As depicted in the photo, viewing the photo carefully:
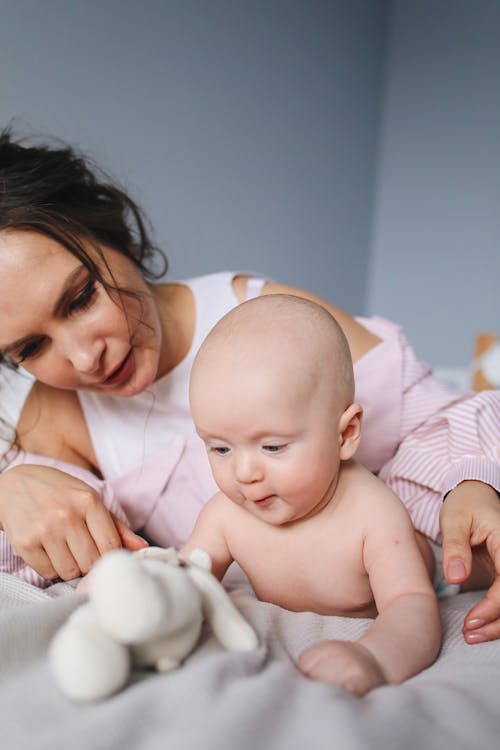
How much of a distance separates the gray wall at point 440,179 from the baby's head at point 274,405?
6.73 ft

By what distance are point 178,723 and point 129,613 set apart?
0.08 meters

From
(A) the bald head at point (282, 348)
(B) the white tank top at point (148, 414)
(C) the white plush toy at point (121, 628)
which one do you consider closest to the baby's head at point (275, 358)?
(A) the bald head at point (282, 348)

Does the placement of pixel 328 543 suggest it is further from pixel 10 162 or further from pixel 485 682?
pixel 10 162

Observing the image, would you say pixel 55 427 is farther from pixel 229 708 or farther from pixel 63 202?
pixel 229 708

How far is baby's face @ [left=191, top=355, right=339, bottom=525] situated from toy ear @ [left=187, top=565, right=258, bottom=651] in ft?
0.45

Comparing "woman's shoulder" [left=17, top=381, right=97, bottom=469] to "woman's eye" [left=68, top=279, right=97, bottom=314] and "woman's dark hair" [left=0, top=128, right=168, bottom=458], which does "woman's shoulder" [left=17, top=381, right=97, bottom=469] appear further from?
"woman's eye" [left=68, top=279, right=97, bottom=314]

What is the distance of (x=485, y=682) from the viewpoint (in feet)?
2.01

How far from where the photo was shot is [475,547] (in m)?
0.85

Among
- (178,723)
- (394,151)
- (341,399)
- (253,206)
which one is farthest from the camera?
(394,151)

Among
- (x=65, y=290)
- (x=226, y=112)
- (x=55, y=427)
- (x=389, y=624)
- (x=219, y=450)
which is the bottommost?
(x=55, y=427)

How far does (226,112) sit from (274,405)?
5.09 ft

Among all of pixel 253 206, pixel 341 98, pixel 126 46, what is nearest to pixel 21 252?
pixel 126 46

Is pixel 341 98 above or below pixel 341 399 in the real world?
above

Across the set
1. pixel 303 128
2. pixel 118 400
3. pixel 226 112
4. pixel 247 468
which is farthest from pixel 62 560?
pixel 303 128
